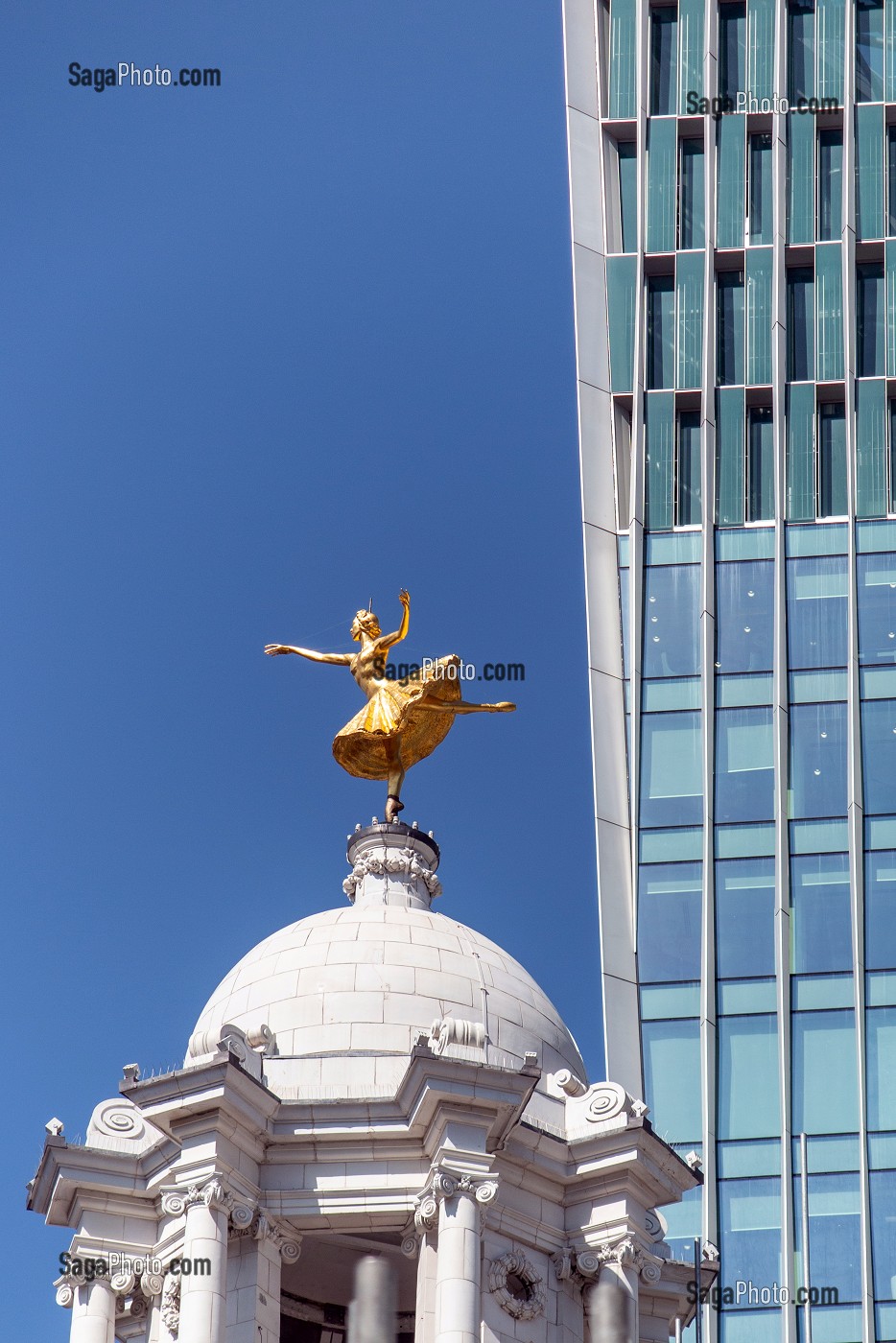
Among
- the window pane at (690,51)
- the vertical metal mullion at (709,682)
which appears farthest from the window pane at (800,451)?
the window pane at (690,51)

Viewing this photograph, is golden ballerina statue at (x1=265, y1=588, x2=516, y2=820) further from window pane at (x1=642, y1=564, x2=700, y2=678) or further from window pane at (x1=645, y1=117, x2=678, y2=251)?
window pane at (x1=645, y1=117, x2=678, y2=251)

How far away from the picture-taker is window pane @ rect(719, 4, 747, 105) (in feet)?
337

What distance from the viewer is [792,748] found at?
95.9m

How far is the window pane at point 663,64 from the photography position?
103 metres

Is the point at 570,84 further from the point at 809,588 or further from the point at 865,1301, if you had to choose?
the point at 865,1301

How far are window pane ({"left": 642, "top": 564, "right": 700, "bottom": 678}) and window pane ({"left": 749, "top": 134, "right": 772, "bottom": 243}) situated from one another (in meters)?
12.3

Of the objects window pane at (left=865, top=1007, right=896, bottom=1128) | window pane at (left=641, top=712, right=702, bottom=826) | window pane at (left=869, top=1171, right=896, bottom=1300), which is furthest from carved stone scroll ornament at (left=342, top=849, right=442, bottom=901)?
window pane at (left=641, top=712, right=702, bottom=826)

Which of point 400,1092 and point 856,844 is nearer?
point 400,1092

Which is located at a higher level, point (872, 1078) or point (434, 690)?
point (872, 1078)

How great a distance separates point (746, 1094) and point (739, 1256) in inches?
216

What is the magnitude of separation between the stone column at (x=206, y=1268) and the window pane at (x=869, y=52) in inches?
2925

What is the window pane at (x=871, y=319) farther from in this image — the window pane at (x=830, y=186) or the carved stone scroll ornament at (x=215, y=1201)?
the carved stone scroll ornament at (x=215, y=1201)

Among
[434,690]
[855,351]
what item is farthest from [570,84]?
[434,690]

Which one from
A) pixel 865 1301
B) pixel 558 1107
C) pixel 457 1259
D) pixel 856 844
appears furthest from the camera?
pixel 856 844
